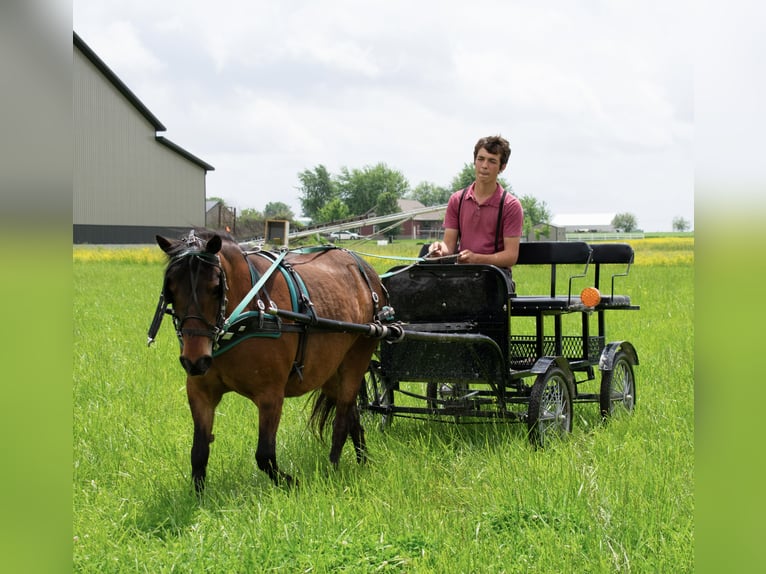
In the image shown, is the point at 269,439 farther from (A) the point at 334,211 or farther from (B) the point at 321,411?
(A) the point at 334,211

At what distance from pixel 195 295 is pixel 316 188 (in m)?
119

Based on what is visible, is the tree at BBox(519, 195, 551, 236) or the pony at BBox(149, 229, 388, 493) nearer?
the pony at BBox(149, 229, 388, 493)

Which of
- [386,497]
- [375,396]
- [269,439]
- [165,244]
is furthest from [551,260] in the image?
[165,244]

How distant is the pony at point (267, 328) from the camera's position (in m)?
4.12

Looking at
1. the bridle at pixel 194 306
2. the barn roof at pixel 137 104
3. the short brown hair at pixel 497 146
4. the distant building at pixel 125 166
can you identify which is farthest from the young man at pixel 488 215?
the barn roof at pixel 137 104

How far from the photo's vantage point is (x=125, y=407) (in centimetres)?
718

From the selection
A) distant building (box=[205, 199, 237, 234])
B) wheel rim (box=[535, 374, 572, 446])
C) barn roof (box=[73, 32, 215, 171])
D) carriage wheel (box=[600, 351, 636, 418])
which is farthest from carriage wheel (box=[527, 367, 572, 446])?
barn roof (box=[73, 32, 215, 171])

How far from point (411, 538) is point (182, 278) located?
1.75 m

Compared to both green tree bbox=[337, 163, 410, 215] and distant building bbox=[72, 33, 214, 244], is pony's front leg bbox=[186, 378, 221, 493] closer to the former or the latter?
distant building bbox=[72, 33, 214, 244]

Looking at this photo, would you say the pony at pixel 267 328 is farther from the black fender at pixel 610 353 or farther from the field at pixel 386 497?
the black fender at pixel 610 353

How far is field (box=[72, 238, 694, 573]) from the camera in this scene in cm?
375
